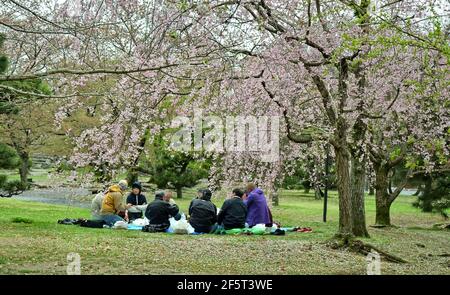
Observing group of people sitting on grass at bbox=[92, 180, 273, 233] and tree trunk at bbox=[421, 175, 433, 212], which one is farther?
tree trunk at bbox=[421, 175, 433, 212]

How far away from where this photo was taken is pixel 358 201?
49.7 feet

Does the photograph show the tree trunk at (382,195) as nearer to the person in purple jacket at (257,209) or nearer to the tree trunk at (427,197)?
the tree trunk at (427,197)

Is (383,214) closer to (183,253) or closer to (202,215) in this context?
(202,215)

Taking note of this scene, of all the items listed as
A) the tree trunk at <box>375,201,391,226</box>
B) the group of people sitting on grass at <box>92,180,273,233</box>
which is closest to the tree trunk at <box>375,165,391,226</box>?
the tree trunk at <box>375,201,391,226</box>

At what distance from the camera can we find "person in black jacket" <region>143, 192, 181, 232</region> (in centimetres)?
1321

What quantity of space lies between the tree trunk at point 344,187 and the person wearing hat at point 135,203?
479cm

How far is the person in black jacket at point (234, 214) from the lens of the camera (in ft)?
44.4

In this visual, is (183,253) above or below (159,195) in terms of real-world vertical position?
below

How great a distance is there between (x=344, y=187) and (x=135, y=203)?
16.8 feet

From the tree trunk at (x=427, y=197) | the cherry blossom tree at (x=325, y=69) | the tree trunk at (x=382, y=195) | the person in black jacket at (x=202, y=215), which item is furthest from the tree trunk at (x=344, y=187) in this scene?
the tree trunk at (x=427, y=197)

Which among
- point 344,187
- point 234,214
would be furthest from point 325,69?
point 234,214

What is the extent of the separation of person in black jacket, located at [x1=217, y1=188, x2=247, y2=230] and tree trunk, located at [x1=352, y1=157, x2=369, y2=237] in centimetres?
292

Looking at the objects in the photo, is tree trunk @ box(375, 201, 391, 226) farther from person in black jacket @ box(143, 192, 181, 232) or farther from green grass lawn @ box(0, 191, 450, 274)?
person in black jacket @ box(143, 192, 181, 232)

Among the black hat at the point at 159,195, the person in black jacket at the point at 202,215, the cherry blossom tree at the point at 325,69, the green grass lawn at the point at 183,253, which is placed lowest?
the green grass lawn at the point at 183,253
